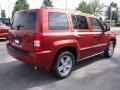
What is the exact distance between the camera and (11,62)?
299 inches

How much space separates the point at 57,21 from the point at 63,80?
1.59 m

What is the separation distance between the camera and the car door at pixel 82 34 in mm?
6195

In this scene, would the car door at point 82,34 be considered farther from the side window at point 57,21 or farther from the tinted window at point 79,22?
the side window at point 57,21

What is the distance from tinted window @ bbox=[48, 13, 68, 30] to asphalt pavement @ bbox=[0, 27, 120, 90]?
142 centimetres

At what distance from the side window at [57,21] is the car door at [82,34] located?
381 millimetres

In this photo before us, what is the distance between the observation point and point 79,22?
6.40 m

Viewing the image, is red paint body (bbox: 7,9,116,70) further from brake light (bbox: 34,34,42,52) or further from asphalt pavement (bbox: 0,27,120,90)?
asphalt pavement (bbox: 0,27,120,90)

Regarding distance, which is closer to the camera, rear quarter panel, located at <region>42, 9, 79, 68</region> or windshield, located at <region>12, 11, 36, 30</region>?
rear quarter panel, located at <region>42, 9, 79, 68</region>

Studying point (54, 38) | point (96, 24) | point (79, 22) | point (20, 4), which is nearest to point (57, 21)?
point (54, 38)

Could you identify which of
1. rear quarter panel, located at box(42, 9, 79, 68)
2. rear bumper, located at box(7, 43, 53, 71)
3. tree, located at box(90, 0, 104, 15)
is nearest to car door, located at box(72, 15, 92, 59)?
rear quarter panel, located at box(42, 9, 79, 68)

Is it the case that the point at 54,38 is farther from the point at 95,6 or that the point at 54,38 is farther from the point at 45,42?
the point at 95,6

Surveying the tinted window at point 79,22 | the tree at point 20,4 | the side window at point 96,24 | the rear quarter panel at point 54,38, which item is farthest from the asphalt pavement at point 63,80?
the tree at point 20,4

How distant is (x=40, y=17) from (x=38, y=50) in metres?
→ 0.81

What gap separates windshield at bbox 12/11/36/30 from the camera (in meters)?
5.36
